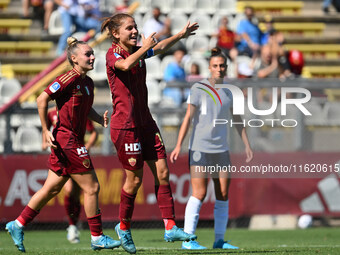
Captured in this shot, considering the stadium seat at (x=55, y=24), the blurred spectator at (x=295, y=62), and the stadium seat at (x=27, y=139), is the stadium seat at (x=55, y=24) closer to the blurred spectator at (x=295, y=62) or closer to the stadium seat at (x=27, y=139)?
the blurred spectator at (x=295, y=62)

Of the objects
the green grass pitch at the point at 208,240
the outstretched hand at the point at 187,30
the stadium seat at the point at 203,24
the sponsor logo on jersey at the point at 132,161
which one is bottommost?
the green grass pitch at the point at 208,240

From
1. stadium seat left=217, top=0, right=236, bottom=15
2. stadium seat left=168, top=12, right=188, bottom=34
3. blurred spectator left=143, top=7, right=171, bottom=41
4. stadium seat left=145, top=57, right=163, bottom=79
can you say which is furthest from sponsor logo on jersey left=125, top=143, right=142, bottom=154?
stadium seat left=217, top=0, right=236, bottom=15

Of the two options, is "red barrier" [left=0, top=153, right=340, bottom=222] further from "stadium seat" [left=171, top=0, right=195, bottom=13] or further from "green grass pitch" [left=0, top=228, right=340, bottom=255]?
"stadium seat" [left=171, top=0, right=195, bottom=13]

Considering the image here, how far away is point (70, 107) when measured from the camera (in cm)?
736

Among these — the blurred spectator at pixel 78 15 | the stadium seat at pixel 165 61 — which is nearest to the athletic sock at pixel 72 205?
the stadium seat at pixel 165 61

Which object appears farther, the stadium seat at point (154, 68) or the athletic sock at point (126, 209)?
the stadium seat at point (154, 68)

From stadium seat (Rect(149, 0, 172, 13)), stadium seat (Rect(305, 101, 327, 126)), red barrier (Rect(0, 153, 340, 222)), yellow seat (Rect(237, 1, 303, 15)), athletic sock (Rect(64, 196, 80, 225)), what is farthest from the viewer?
yellow seat (Rect(237, 1, 303, 15))

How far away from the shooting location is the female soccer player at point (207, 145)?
8.45 meters

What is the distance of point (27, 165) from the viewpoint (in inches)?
481

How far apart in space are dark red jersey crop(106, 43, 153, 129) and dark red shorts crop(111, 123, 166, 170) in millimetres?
74

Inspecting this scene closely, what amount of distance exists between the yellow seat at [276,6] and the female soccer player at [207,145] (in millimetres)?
12208

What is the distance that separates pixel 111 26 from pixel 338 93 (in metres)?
6.66

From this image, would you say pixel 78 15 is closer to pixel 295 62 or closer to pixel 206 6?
pixel 206 6

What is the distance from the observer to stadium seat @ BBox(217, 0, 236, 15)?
65.4ft
